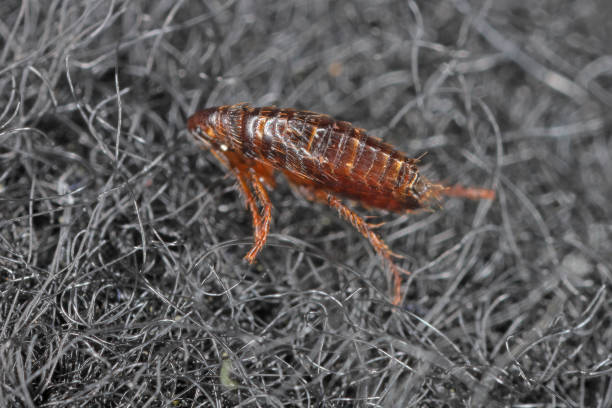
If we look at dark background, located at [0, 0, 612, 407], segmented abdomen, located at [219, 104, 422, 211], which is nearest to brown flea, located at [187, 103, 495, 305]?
segmented abdomen, located at [219, 104, 422, 211]

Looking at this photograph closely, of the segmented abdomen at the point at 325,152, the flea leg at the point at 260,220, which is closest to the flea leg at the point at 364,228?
the segmented abdomen at the point at 325,152

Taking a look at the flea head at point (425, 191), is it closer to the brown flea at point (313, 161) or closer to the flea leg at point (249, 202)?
the brown flea at point (313, 161)

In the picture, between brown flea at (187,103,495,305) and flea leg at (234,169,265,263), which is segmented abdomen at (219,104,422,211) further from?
flea leg at (234,169,265,263)

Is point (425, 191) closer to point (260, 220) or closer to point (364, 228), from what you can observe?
point (364, 228)

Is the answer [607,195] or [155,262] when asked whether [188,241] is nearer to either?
[155,262]

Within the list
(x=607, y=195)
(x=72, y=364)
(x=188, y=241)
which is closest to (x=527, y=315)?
(x=607, y=195)

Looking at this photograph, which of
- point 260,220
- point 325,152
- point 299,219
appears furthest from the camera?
point 299,219

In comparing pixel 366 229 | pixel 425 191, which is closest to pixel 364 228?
pixel 366 229
